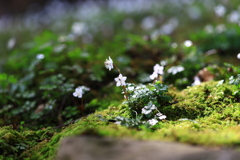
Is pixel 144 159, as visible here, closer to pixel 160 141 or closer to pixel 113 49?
pixel 160 141

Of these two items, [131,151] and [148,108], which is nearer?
[131,151]

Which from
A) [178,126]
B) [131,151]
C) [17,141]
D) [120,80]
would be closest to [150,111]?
[178,126]

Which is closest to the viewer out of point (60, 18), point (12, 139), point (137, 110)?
point (12, 139)

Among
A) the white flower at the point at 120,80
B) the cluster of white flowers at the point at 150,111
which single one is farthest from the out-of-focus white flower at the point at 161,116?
the white flower at the point at 120,80

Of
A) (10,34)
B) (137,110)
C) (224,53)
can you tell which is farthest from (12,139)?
(10,34)

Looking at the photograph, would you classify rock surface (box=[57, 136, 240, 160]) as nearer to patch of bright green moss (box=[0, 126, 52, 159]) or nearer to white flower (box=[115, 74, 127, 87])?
patch of bright green moss (box=[0, 126, 52, 159])

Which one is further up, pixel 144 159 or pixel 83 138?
pixel 83 138

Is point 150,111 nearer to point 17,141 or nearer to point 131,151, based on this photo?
point 131,151
